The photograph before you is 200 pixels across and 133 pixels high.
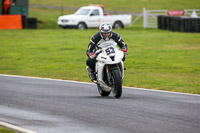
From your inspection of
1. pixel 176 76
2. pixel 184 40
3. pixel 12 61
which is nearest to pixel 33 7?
pixel 184 40

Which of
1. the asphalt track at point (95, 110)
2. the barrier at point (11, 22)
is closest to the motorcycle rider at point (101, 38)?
the asphalt track at point (95, 110)

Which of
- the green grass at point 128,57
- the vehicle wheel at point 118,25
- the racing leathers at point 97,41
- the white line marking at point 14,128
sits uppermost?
the racing leathers at point 97,41

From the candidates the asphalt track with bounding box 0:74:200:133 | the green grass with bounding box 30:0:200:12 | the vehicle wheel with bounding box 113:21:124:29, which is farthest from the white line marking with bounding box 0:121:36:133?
the green grass with bounding box 30:0:200:12

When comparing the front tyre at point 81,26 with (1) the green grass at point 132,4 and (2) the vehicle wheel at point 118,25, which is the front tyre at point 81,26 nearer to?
(2) the vehicle wheel at point 118,25

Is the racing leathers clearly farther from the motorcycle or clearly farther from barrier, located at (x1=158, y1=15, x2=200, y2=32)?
barrier, located at (x1=158, y1=15, x2=200, y2=32)

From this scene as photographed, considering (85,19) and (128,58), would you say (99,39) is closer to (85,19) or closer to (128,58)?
(128,58)

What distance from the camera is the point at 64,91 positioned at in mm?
12375

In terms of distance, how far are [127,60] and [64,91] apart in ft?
29.6

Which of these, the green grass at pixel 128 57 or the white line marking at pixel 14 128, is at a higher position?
the white line marking at pixel 14 128

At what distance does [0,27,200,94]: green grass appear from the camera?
15.8 meters

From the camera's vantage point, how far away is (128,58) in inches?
859

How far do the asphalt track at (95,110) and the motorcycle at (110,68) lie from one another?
0.28 m

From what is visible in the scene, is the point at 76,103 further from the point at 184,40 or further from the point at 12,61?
the point at 184,40

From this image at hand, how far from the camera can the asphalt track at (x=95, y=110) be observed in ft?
24.6
